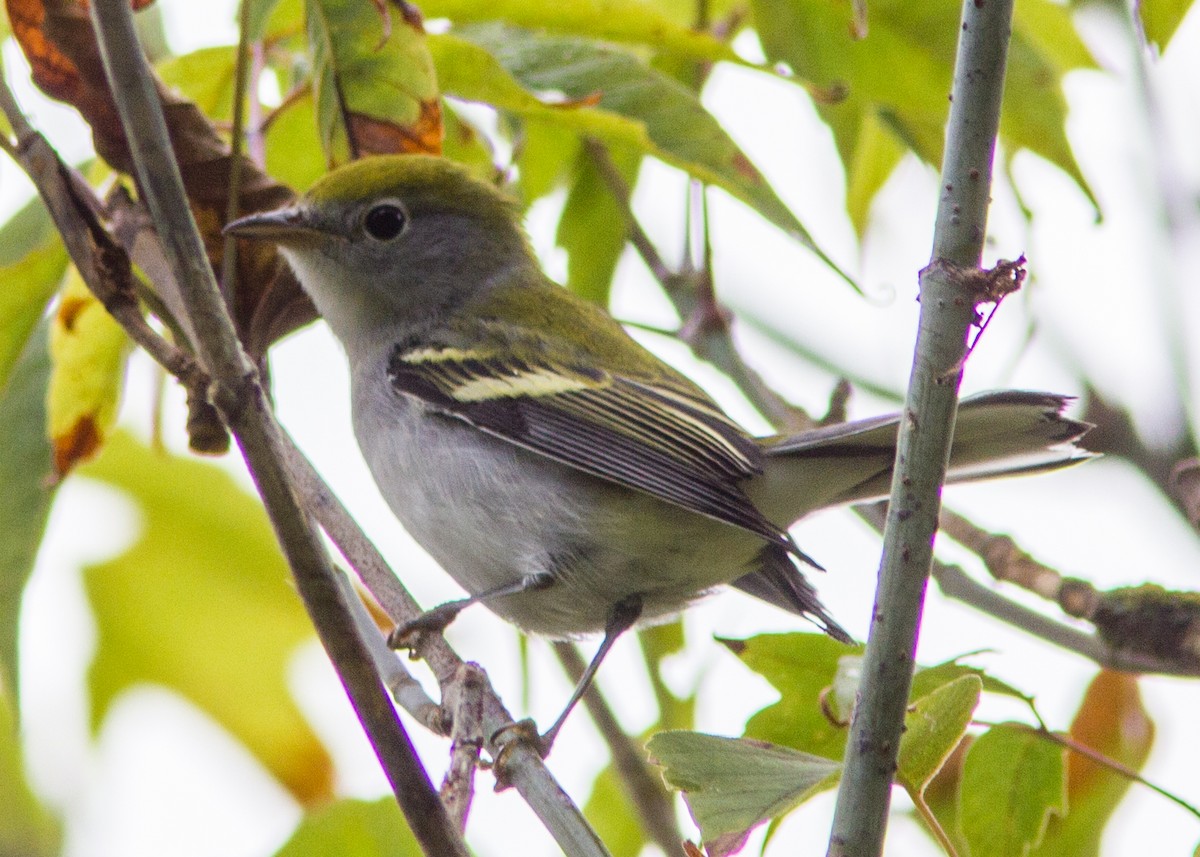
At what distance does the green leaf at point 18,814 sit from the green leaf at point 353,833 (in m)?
1.58

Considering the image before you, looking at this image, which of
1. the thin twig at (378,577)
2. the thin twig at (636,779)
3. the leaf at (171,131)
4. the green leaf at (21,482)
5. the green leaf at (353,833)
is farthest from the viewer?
the thin twig at (636,779)

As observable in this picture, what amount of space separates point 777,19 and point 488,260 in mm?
1354

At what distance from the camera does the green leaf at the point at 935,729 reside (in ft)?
5.80

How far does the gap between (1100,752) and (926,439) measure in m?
1.52

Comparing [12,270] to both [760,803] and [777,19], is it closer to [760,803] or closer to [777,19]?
[777,19]

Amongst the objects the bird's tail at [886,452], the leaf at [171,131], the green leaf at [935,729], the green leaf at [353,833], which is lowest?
the green leaf at [353,833]

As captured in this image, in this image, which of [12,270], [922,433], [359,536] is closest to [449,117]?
[12,270]

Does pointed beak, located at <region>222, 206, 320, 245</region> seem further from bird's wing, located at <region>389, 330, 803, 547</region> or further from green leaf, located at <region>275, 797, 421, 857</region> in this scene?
green leaf, located at <region>275, 797, 421, 857</region>

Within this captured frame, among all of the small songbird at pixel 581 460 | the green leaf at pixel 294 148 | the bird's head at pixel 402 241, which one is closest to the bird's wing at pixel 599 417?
the small songbird at pixel 581 460

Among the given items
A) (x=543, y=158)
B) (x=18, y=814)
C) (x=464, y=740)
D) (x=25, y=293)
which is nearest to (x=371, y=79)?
(x=543, y=158)

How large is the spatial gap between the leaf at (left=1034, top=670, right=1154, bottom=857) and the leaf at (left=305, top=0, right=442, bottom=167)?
1.72 meters

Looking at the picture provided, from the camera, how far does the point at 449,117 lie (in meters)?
3.21

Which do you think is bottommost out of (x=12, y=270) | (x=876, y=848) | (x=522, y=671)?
(x=876, y=848)

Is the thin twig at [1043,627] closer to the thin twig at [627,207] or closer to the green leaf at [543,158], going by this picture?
the thin twig at [627,207]
